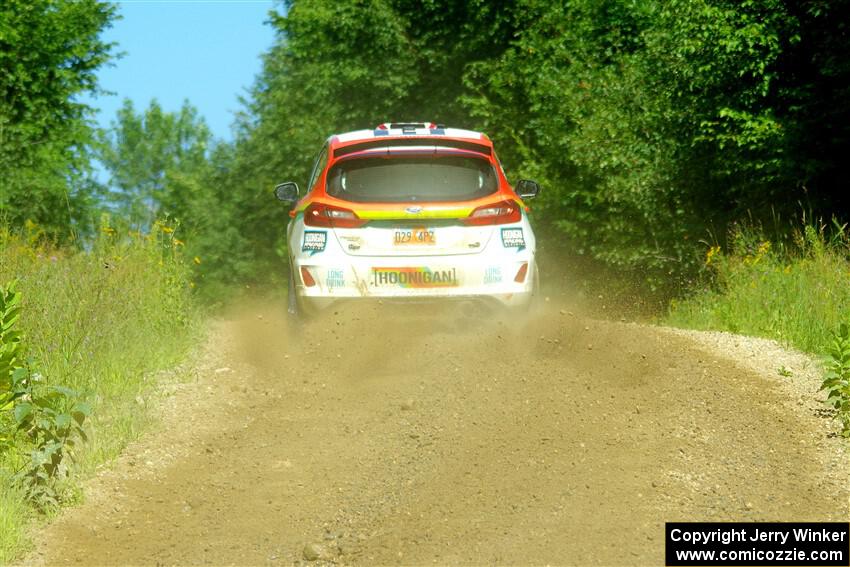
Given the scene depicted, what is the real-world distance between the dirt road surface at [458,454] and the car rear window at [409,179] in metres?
1.07

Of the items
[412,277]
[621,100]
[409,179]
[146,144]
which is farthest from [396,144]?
[146,144]

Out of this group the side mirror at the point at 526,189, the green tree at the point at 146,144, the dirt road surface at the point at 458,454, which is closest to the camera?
the dirt road surface at the point at 458,454

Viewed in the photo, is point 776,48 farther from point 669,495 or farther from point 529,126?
point 669,495

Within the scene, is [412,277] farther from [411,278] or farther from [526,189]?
[526,189]

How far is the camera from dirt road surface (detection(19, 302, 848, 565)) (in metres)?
6.60

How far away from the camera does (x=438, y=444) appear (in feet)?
27.2

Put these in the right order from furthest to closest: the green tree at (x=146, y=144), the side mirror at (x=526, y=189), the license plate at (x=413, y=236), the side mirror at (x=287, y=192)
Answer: the green tree at (x=146, y=144), the side mirror at (x=287, y=192), the side mirror at (x=526, y=189), the license plate at (x=413, y=236)

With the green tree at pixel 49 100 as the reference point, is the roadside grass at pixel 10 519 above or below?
below

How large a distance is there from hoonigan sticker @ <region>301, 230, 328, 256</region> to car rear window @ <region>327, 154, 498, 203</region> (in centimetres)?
39

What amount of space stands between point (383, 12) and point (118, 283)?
2109cm

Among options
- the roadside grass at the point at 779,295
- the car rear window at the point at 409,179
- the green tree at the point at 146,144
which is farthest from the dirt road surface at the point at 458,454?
the green tree at the point at 146,144

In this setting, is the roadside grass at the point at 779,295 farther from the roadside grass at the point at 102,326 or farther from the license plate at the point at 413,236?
the roadside grass at the point at 102,326

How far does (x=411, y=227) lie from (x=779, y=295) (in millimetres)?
4841

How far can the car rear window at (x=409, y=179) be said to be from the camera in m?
11.5
